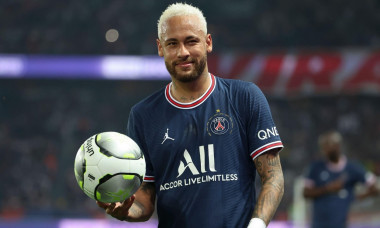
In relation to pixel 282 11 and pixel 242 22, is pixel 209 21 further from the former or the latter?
pixel 282 11

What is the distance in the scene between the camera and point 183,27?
9.41 feet

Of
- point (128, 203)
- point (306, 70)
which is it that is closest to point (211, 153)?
point (128, 203)

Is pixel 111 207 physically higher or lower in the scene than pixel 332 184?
higher

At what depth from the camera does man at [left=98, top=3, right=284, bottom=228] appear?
2.81 meters

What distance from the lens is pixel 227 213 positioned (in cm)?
280

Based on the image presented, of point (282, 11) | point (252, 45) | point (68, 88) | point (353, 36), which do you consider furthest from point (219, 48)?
point (68, 88)

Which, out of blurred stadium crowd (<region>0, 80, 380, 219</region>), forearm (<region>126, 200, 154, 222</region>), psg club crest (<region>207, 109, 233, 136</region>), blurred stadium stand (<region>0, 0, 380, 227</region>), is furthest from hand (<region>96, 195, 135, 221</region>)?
blurred stadium stand (<region>0, 0, 380, 227</region>)

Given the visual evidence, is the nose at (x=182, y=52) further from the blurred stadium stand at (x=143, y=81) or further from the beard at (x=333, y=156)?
the blurred stadium stand at (x=143, y=81)

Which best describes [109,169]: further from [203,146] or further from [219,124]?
[219,124]

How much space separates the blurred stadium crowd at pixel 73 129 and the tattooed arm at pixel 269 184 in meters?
11.2

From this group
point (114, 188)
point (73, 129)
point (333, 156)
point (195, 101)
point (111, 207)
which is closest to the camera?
point (114, 188)

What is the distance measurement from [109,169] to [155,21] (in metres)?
17.8

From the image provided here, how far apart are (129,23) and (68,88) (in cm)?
325

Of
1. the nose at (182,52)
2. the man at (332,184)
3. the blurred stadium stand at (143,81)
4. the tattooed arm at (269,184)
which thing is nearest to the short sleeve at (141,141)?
the nose at (182,52)
